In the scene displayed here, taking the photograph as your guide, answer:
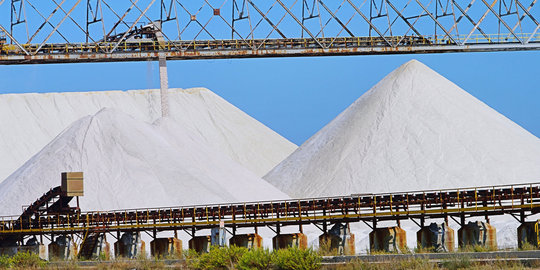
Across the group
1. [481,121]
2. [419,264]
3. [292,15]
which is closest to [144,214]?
[419,264]

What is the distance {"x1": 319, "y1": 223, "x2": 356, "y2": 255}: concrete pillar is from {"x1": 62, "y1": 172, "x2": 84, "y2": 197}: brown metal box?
1218 centimetres

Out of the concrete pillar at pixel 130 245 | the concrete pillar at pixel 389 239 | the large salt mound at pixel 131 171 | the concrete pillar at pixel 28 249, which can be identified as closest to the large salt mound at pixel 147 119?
the large salt mound at pixel 131 171

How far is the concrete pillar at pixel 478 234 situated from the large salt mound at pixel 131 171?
19.7 meters

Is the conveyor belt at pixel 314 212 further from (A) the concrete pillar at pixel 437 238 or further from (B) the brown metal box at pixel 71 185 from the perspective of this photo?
(B) the brown metal box at pixel 71 185

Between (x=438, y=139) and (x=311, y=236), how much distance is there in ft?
60.3

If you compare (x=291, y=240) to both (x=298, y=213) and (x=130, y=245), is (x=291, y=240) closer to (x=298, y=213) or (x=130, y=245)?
(x=298, y=213)

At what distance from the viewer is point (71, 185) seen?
42.9 m

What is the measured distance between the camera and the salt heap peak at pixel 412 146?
2356 inches

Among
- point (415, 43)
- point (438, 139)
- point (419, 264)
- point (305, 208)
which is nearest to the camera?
point (419, 264)

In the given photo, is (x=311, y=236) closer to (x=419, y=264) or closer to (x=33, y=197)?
(x=33, y=197)

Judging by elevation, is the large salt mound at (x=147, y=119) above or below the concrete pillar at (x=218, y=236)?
above

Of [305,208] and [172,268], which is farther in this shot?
[305,208]

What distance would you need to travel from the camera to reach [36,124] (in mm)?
110375

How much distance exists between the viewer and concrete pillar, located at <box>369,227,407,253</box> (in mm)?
35969
